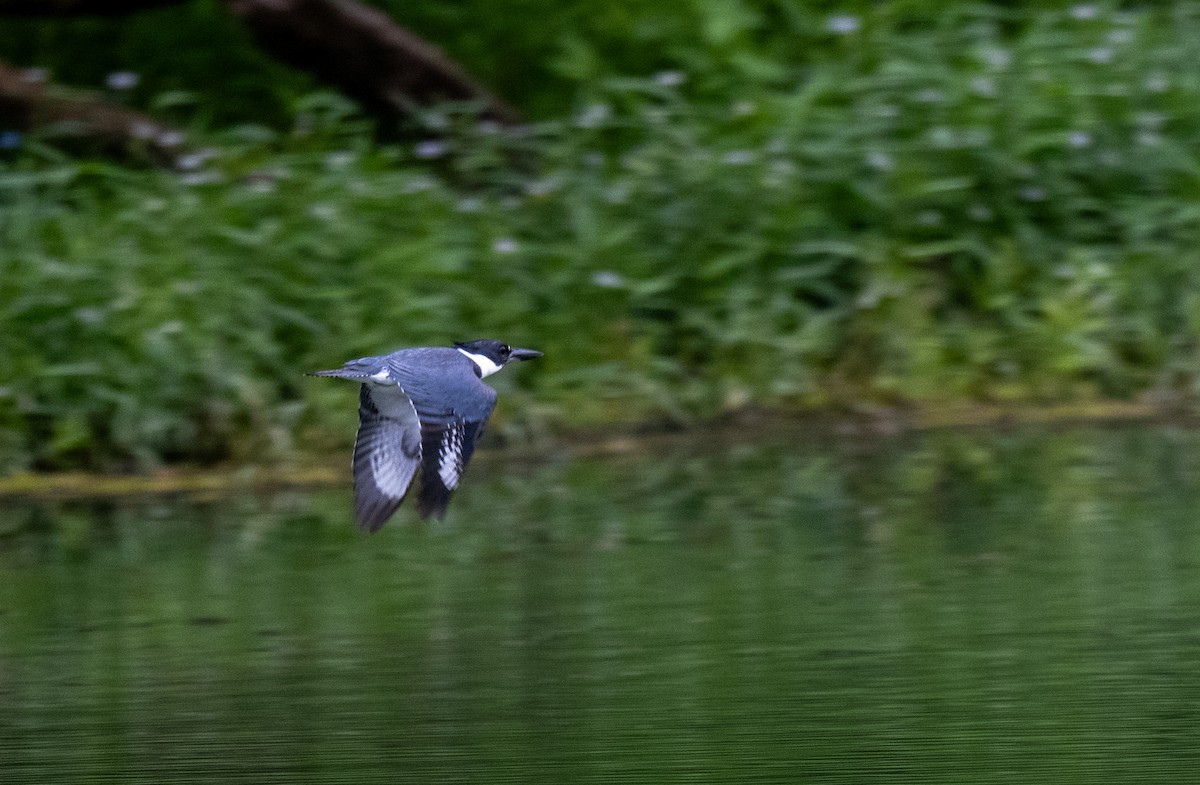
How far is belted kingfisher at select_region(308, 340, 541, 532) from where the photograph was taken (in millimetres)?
3656

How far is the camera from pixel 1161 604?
4.36 m

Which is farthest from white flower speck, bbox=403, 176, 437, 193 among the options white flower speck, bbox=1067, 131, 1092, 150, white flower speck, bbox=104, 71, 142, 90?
white flower speck, bbox=1067, 131, 1092, 150

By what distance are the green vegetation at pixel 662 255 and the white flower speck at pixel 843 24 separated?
0.06m

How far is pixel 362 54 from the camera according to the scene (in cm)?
816

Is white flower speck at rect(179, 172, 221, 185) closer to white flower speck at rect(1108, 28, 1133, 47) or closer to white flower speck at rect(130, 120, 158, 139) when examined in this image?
white flower speck at rect(130, 120, 158, 139)

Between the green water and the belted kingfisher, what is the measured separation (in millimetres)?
359

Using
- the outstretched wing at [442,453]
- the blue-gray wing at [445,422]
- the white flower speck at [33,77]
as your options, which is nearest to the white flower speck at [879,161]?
the white flower speck at [33,77]

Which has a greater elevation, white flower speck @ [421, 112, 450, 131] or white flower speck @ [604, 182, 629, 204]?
white flower speck @ [421, 112, 450, 131]

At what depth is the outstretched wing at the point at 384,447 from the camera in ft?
13.5

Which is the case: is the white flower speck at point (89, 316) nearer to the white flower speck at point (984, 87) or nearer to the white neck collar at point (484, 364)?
the white neck collar at point (484, 364)

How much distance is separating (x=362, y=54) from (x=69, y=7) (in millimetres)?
1167

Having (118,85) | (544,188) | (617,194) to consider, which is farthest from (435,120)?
(118,85)

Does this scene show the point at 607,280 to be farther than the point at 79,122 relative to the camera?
A: No

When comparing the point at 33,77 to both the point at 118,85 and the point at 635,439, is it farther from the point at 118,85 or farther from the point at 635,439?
the point at 635,439
